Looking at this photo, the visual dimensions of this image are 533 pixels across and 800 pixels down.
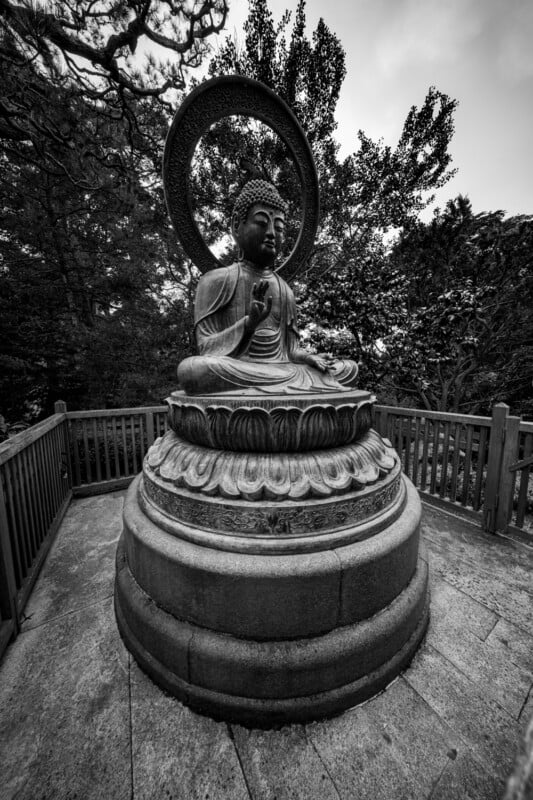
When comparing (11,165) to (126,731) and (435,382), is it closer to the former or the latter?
(126,731)

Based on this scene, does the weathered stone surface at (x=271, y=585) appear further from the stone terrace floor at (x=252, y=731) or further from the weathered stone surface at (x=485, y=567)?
the weathered stone surface at (x=485, y=567)

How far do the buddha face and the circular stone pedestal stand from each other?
1.70 meters

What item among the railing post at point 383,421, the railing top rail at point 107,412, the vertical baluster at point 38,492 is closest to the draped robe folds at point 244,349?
the vertical baluster at point 38,492

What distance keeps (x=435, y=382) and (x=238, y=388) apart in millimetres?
6754

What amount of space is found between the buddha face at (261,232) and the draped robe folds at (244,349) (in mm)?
146

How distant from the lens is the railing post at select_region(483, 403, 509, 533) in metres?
3.50

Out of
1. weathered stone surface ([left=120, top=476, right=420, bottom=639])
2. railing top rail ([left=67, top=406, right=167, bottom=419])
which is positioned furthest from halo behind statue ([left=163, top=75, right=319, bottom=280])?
weathered stone surface ([left=120, top=476, right=420, bottom=639])

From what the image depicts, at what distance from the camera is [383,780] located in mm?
1393

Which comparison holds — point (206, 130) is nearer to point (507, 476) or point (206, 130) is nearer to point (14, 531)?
point (14, 531)

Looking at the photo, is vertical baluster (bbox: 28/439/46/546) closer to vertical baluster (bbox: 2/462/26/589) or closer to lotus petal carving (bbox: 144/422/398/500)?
vertical baluster (bbox: 2/462/26/589)

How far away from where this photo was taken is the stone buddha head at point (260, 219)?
2.87 m

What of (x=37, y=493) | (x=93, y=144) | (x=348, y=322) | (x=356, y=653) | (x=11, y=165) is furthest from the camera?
(x=11, y=165)

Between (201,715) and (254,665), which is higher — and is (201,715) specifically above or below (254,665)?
below

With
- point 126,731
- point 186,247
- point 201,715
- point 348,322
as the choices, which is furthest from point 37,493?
point 348,322
